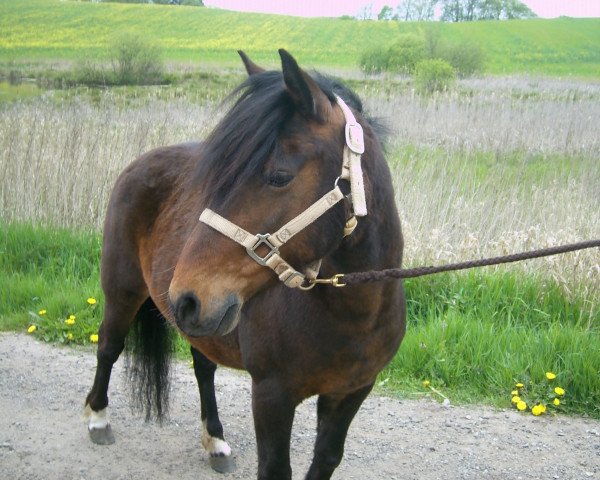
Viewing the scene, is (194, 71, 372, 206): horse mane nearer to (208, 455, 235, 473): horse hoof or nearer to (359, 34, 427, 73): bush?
(208, 455, 235, 473): horse hoof

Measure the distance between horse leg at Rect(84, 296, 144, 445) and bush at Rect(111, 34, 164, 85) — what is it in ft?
26.3

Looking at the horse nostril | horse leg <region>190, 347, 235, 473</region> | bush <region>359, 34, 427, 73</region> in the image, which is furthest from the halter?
bush <region>359, 34, 427, 73</region>

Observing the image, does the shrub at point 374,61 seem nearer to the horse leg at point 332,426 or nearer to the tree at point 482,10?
the tree at point 482,10

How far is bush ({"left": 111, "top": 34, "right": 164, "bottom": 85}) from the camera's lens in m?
11.1

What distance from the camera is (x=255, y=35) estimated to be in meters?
18.2

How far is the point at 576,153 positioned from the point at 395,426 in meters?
6.53

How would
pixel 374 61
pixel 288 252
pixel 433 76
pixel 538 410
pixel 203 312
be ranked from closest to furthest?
pixel 203 312, pixel 288 252, pixel 538 410, pixel 433 76, pixel 374 61

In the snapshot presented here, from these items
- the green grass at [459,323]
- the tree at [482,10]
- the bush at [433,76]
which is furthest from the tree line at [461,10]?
the green grass at [459,323]

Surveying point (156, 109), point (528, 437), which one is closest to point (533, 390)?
point (528, 437)

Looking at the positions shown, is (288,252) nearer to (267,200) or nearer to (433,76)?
(267,200)

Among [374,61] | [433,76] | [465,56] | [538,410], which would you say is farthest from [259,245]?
[465,56]

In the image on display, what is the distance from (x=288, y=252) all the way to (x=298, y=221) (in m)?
0.11

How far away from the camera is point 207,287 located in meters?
1.78

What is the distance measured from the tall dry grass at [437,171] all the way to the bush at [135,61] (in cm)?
106
